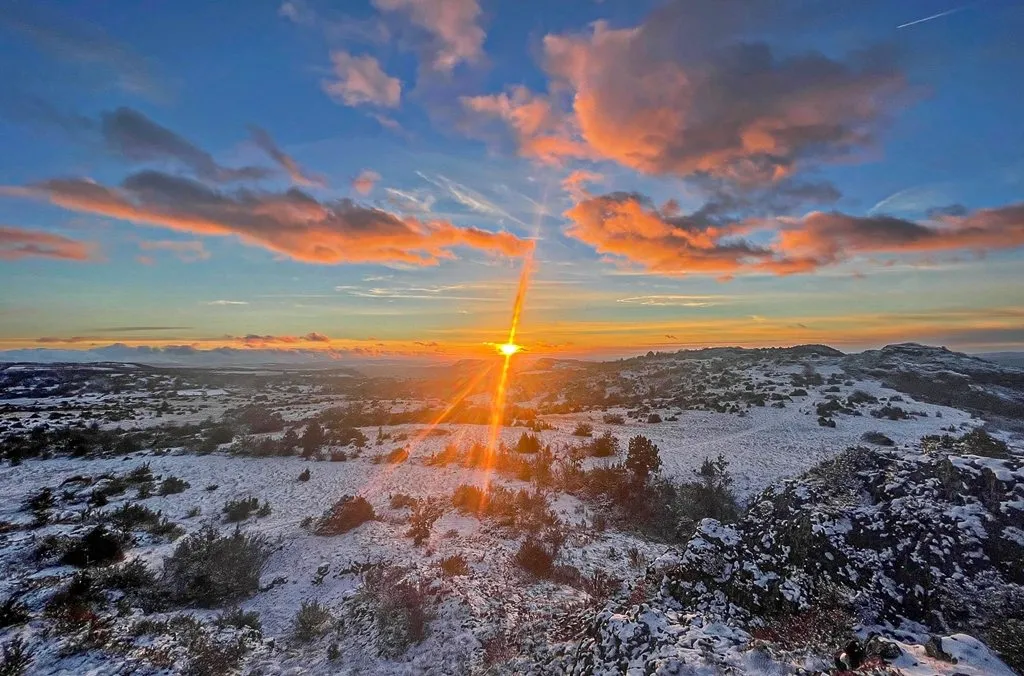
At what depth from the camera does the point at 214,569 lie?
9.28 m

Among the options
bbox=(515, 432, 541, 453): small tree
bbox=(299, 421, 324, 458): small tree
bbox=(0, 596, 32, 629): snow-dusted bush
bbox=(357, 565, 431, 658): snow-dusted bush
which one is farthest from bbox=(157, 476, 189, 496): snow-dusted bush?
bbox=(515, 432, 541, 453): small tree

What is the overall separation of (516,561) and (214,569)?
6230mm

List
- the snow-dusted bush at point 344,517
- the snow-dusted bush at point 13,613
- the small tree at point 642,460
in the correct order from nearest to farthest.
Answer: the snow-dusted bush at point 13,613, the snow-dusted bush at point 344,517, the small tree at point 642,460

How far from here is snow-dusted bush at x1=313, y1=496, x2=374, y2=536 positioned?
11.7m

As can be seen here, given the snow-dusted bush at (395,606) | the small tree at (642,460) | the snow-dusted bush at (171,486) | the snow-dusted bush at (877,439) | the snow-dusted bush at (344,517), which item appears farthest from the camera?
the snow-dusted bush at (877,439)

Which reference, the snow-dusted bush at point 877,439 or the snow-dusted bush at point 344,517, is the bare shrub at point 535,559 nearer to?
the snow-dusted bush at point 344,517

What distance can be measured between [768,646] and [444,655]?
15.6ft

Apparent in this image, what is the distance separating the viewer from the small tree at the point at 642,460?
1603 cm

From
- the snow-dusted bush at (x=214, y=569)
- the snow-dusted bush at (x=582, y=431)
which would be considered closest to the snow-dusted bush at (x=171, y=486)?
the snow-dusted bush at (x=214, y=569)

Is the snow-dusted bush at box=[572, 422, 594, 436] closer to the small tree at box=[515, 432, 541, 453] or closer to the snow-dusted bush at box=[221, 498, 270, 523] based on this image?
the small tree at box=[515, 432, 541, 453]

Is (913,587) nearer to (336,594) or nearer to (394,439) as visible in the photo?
(336,594)

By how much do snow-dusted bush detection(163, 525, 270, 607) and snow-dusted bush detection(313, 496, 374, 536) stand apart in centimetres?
140

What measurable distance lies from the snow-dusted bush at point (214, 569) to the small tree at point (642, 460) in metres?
11.5

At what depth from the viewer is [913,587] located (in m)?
6.27
